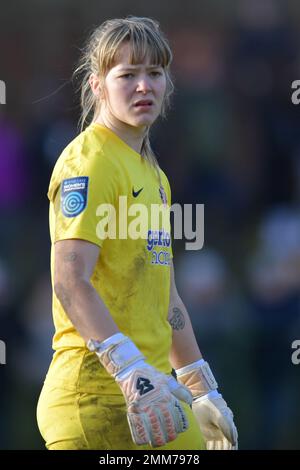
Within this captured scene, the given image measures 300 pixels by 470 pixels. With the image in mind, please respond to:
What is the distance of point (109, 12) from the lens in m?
7.51

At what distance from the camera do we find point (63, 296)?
9.52 feet

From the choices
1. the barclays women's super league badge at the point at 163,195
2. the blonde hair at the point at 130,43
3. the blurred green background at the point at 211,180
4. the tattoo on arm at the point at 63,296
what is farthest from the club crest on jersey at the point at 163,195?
the blurred green background at the point at 211,180

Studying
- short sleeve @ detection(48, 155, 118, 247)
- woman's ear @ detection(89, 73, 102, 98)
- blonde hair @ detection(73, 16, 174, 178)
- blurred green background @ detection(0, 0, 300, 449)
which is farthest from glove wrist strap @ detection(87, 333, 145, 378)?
blurred green background @ detection(0, 0, 300, 449)

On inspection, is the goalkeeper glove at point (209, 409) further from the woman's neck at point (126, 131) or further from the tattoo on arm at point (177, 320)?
the woman's neck at point (126, 131)

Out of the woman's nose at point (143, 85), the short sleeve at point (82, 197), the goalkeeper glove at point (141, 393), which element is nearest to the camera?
the goalkeeper glove at point (141, 393)

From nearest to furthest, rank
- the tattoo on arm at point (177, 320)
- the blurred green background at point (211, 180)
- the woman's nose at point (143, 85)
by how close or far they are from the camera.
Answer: the woman's nose at point (143, 85)
the tattoo on arm at point (177, 320)
the blurred green background at point (211, 180)

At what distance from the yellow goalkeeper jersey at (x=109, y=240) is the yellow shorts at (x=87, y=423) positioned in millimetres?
34

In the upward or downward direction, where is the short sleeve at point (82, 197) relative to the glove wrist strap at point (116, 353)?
upward

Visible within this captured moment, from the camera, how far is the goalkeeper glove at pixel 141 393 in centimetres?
281

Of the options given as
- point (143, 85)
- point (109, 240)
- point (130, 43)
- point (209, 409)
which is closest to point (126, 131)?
point (143, 85)

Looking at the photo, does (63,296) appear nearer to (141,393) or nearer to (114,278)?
(114,278)

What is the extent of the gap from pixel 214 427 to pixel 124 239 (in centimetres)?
90

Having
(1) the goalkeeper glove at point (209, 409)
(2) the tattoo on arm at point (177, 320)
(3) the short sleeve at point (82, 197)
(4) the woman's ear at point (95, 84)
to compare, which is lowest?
(1) the goalkeeper glove at point (209, 409)
